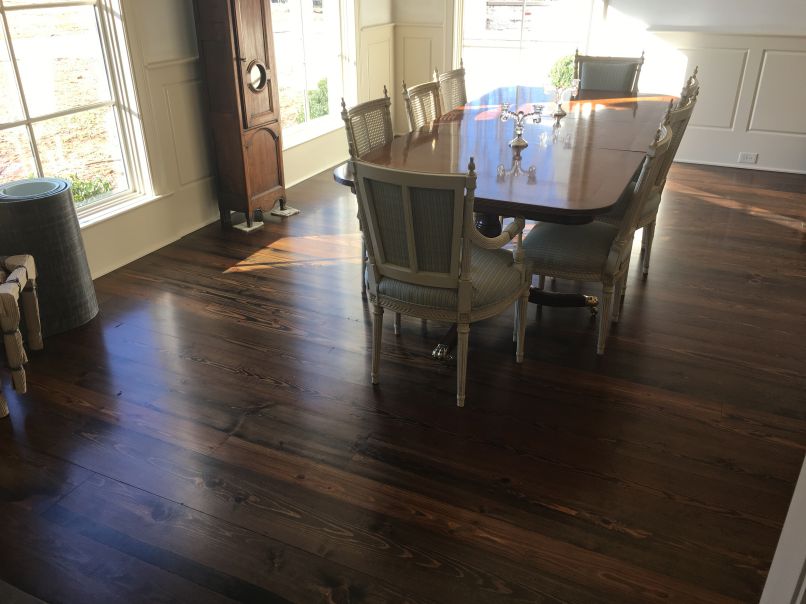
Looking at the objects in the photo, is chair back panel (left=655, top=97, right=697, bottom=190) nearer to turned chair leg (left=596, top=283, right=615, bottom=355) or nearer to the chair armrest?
turned chair leg (left=596, top=283, right=615, bottom=355)

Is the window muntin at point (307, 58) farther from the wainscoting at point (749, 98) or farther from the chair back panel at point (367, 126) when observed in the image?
the wainscoting at point (749, 98)

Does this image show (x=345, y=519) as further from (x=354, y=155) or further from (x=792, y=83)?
(x=792, y=83)

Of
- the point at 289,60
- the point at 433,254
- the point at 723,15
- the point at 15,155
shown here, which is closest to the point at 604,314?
the point at 433,254

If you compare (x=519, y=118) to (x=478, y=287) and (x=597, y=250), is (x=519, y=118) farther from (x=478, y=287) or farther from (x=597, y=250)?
(x=478, y=287)

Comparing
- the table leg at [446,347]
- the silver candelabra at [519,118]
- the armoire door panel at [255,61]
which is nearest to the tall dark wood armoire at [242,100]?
the armoire door panel at [255,61]

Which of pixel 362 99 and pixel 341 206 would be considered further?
pixel 362 99

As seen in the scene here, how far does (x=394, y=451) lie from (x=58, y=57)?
2.70 metres

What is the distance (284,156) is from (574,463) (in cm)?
363

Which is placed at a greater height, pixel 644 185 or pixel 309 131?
pixel 644 185

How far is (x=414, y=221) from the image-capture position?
7.52 feet

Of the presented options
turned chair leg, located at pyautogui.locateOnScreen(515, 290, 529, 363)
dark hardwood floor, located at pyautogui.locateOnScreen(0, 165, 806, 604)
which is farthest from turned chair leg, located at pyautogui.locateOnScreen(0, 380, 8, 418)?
turned chair leg, located at pyautogui.locateOnScreen(515, 290, 529, 363)

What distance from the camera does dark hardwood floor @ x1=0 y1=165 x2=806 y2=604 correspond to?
6.23 feet

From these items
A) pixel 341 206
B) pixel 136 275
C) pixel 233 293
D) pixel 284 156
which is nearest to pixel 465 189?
pixel 233 293

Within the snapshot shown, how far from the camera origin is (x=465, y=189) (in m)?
2.16
